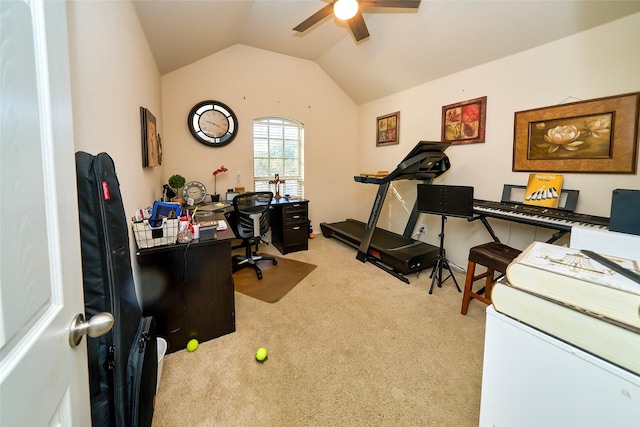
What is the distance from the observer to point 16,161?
16.4 inches

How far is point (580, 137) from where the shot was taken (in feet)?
7.58

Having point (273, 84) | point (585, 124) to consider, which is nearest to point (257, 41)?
point (273, 84)

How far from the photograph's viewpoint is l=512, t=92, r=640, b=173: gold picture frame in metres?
2.07

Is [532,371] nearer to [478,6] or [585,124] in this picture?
[585,124]

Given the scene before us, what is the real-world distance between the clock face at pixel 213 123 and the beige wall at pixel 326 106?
0.10 metres

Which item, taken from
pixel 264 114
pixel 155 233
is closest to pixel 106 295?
pixel 155 233

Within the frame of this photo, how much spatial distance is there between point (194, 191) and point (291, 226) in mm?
1449

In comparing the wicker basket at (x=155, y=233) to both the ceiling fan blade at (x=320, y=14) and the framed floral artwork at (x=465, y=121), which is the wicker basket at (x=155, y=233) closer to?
the ceiling fan blade at (x=320, y=14)

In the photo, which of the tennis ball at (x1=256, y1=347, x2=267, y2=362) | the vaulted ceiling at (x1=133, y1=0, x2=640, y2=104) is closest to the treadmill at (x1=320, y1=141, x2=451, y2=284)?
the vaulted ceiling at (x1=133, y1=0, x2=640, y2=104)

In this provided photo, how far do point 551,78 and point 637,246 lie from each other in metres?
2.60

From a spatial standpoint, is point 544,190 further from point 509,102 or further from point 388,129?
point 388,129

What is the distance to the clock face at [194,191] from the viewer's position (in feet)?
11.5

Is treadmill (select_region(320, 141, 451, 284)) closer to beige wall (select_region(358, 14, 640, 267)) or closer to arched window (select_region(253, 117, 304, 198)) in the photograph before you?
beige wall (select_region(358, 14, 640, 267))

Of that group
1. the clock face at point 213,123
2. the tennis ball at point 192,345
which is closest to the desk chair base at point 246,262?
the tennis ball at point 192,345
